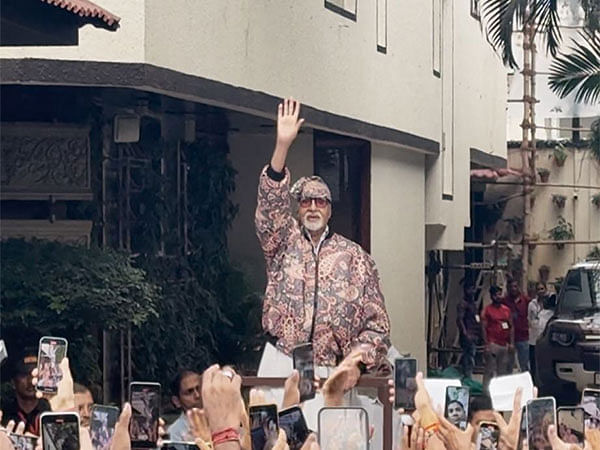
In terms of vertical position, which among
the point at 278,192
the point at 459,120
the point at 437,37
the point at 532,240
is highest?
the point at 437,37

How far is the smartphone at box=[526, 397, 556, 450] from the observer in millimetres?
4422

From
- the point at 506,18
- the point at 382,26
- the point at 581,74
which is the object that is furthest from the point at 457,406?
the point at 382,26

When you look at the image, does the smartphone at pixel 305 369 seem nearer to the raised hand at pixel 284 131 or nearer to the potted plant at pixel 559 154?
the raised hand at pixel 284 131

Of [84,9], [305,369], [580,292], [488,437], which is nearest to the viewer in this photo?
[488,437]

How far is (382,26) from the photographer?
14.5m

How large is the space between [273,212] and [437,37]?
1023 cm

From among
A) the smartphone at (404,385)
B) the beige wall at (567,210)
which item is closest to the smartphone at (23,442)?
the smartphone at (404,385)

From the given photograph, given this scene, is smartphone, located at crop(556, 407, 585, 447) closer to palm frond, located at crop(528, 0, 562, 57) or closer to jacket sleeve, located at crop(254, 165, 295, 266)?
jacket sleeve, located at crop(254, 165, 295, 266)

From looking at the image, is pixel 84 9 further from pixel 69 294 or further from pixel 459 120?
pixel 459 120

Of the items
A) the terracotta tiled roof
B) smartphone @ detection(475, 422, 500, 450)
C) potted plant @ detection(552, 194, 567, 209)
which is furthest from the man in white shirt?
smartphone @ detection(475, 422, 500, 450)

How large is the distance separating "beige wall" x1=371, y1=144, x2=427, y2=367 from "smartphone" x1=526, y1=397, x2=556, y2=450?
32.5 ft

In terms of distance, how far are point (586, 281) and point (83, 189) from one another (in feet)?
27.5

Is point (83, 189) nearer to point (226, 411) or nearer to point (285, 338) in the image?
point (285, 338)

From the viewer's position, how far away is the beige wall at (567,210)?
79.6ft
